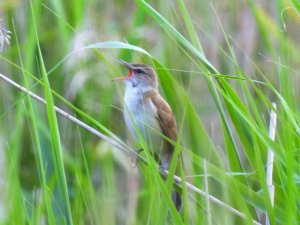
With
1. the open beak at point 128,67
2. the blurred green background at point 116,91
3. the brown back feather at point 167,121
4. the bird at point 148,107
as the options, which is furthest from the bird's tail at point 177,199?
the open beak at point 128,67

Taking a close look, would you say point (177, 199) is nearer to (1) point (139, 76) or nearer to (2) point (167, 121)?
(2) point (167, 121)

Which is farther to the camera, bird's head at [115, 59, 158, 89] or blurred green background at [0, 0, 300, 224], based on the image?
bird's head at [115, 59, 158, 89]

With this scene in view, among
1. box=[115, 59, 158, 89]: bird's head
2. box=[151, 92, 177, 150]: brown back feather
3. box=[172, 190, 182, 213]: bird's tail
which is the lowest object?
box=[172, 190, 182, 213]: bird's tail

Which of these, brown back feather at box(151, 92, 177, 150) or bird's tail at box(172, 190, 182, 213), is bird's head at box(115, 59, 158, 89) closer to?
brown back feather at box(151, 92, 177, 150)

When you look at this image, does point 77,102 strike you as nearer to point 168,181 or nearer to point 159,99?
point 159,99

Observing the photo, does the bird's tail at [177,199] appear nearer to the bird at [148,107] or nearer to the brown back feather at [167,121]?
the bird at [148,107]

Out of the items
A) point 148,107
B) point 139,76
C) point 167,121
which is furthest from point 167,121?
point 139,76

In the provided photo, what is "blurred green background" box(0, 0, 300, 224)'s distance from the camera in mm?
2570

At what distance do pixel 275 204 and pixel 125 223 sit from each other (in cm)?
77

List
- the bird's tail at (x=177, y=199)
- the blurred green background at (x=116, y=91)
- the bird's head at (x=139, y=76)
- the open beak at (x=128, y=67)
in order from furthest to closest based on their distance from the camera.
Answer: the bird's head at (x=139, y=76) < the open beak at (x=128, y=67) < the bird's tail at (x=177, y=199) < the blurred green background at (x=116, y=91)

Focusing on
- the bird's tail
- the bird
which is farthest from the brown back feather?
the bird's tail

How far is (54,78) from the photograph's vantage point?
3.53 metres

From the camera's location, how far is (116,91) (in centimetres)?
347

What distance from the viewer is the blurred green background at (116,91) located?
257 cm
